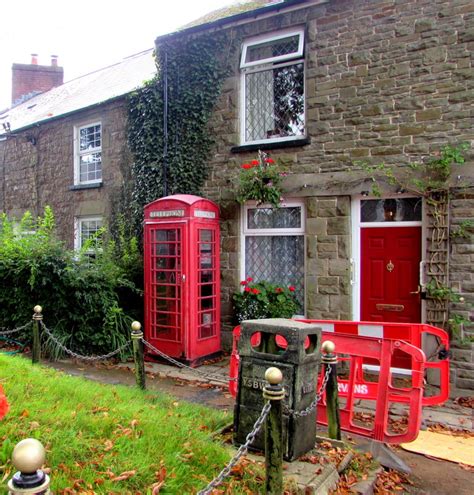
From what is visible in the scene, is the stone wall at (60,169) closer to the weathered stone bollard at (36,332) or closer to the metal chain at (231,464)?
the weathered stone bollard at (36,332)

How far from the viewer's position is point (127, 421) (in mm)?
4168

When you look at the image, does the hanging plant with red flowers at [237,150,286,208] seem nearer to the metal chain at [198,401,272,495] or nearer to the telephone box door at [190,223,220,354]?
the telephone box door at [190,223,220,354]

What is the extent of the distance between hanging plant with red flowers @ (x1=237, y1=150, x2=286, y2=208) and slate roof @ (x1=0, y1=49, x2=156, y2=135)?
196 inches

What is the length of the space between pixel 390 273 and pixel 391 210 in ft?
3.39

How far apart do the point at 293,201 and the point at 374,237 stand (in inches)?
63.6

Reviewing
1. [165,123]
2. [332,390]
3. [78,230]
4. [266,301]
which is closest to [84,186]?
[78,230]

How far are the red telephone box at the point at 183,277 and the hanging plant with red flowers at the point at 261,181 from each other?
0.74 m

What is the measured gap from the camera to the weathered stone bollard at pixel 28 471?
6.45 ft

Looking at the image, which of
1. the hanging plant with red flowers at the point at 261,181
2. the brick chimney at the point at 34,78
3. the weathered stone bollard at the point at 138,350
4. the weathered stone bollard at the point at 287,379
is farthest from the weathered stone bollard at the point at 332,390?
the brick chimney at the point at 34,78

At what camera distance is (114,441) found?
147 inches

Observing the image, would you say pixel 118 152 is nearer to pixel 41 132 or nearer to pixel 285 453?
pixel 41 132

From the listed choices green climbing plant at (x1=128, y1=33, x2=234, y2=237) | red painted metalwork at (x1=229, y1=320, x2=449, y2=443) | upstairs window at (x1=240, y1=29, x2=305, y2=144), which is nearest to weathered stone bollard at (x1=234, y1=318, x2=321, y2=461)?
red painted metalwork at (x1=229, y1=320, x2=449, y2=443)

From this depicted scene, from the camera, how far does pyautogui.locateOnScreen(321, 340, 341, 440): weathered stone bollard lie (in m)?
4.21

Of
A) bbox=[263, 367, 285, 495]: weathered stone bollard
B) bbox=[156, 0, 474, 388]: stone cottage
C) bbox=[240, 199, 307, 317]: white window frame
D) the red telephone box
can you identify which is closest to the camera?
bbox=[263, 367, 285, 495]: weathered stone bollard
